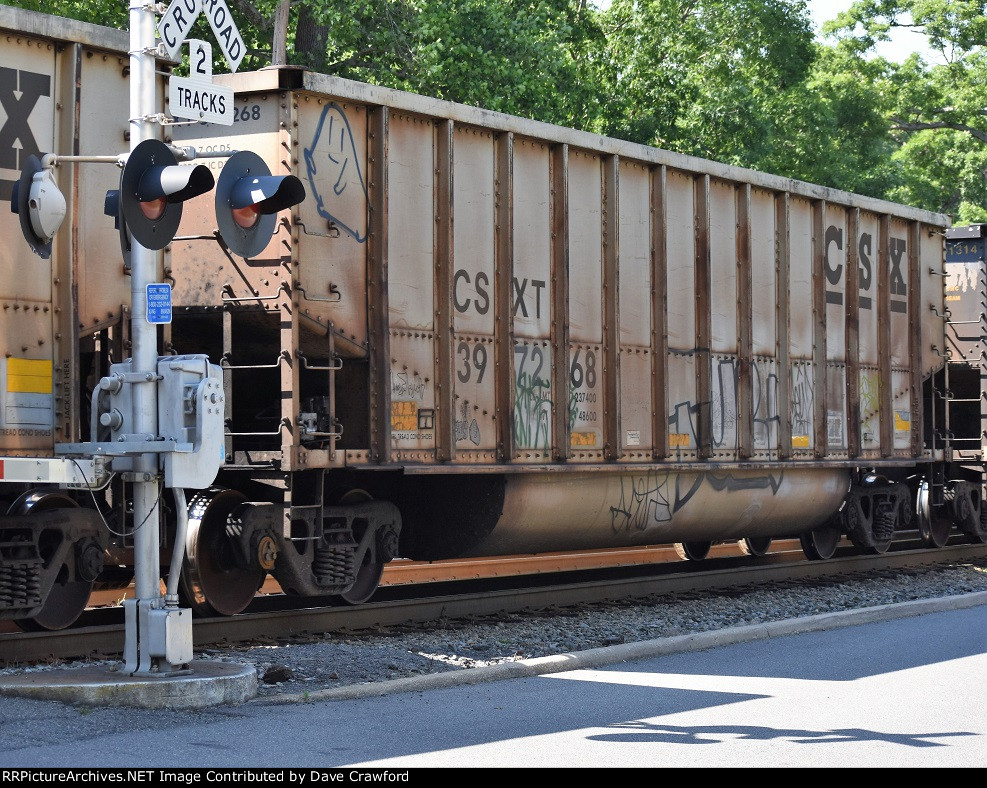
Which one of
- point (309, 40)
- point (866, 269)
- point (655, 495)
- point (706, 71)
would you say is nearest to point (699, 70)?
point (706, 71)

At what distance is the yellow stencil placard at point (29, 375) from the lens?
898cm

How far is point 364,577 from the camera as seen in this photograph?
11.5 m

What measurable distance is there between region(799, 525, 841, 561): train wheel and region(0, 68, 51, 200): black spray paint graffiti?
35.8 feet

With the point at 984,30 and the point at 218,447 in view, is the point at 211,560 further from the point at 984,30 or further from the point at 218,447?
the point at 984,30

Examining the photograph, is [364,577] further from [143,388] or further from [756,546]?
Answer: [756,546]

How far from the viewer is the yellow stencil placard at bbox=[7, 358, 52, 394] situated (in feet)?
29.5

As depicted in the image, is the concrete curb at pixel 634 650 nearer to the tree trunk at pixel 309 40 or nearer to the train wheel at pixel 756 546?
the train wheel at pixel 756 546

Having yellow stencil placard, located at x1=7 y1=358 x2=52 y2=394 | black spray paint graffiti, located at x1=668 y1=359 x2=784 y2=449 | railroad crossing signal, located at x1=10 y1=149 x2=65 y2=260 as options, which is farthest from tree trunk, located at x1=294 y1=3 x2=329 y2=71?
railroad crossing signal, located at x1=10 y1=149 x2=65 y2=260

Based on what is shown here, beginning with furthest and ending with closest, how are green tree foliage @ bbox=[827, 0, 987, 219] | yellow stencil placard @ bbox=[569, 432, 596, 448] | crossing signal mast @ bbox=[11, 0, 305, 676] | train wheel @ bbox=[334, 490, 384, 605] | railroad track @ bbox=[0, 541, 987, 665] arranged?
green tree foliage @ bbox=[827, 0, 987, 219]
yellow stencil placard @ bbox=[569, 432, 596, 448]
train wheel @ bbox=[334, 490, 384, 605]
railroad track @ bbox=[0, 541, 987, 665]
crossing signal mast @ bbox=[11, 0, 305, 676]

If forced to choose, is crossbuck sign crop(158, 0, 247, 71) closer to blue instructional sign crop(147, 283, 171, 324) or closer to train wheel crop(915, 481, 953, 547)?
blue instructional sign crop(147, 283, 171, 324)

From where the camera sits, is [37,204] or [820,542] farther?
[820,542]

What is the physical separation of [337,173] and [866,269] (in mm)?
8449

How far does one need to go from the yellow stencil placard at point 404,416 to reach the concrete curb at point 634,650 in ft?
7.37

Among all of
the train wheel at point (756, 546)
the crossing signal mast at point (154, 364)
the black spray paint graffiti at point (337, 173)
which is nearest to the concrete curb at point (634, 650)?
the crossing signal mast at point (154, 364)
